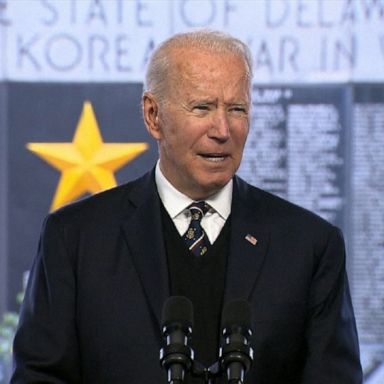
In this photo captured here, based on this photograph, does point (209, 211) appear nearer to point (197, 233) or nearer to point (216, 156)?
point (197, 233)

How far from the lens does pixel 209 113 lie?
193 centimetres

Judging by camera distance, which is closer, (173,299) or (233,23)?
(173,299)

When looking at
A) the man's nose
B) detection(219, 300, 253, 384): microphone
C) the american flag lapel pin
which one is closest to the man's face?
the man's nose

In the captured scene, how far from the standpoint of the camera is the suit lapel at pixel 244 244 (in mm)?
1953

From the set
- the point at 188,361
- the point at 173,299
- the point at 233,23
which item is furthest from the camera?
the point at 233,23

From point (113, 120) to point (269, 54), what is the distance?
20.5 inches

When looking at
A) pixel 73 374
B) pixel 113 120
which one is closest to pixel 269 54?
pixel 113 120

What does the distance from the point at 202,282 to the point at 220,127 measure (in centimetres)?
30

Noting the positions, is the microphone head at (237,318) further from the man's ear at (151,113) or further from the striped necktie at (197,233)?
the man's ear at (151,113)

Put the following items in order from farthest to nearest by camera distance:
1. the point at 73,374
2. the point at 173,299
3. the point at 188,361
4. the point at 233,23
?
the point at 233,23 < the point at 73,374 < the point at 173,299 < the point at 188,361

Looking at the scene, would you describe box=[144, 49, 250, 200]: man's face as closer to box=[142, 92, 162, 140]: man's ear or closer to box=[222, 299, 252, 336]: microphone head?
box=[142, 92, 162, 140]: man's ear

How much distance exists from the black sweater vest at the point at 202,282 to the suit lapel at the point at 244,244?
33 millimetres

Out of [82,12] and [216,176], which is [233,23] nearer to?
[82,12]

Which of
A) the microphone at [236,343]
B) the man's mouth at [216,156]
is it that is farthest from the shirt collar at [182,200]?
the microphone at [236,343]
